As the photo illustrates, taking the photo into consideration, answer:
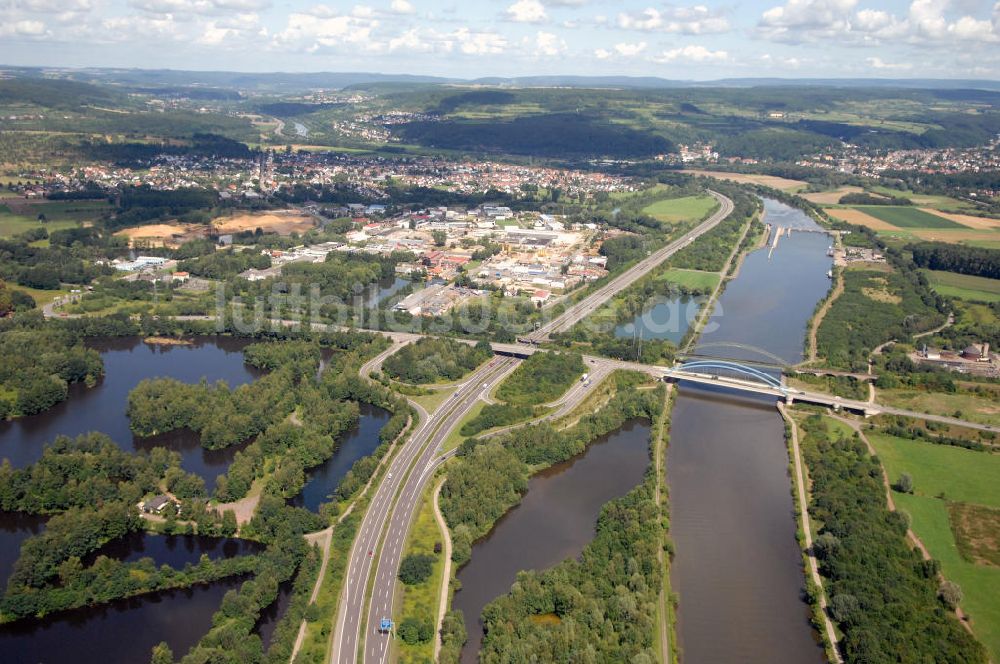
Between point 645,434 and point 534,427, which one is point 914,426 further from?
point 534,427

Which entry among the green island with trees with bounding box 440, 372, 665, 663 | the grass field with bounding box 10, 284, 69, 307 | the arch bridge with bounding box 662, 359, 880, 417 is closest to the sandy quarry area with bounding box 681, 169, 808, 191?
the arch bridge with bounding box 662, 359, 880, 417

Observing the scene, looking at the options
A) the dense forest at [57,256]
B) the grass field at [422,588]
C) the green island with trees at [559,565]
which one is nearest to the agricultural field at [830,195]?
the green island with trees at [559,565]

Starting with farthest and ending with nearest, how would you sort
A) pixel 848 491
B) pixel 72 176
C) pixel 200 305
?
1. pixel 72 176
2. pixel 200 305
3. pixel 848 491

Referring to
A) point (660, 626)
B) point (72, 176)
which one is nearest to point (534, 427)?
point (660, 626)

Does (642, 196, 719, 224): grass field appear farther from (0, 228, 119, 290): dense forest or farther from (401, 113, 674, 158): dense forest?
(0, 228, 119, 290): dense forest

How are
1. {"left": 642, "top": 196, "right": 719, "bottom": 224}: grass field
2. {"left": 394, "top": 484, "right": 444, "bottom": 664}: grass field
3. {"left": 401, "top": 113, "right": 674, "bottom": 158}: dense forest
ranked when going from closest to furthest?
{"left": 394, "top": 484, "right": 444, "bottom": 664}: grass field < {"left": 642, "top": 196, "right": 719, "bottom": 224}: grass field < {"left": 401, "top": 113, "right": 674, "bottom": 158}: dense forest

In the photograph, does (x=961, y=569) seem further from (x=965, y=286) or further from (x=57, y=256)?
(x=57, y=256)
